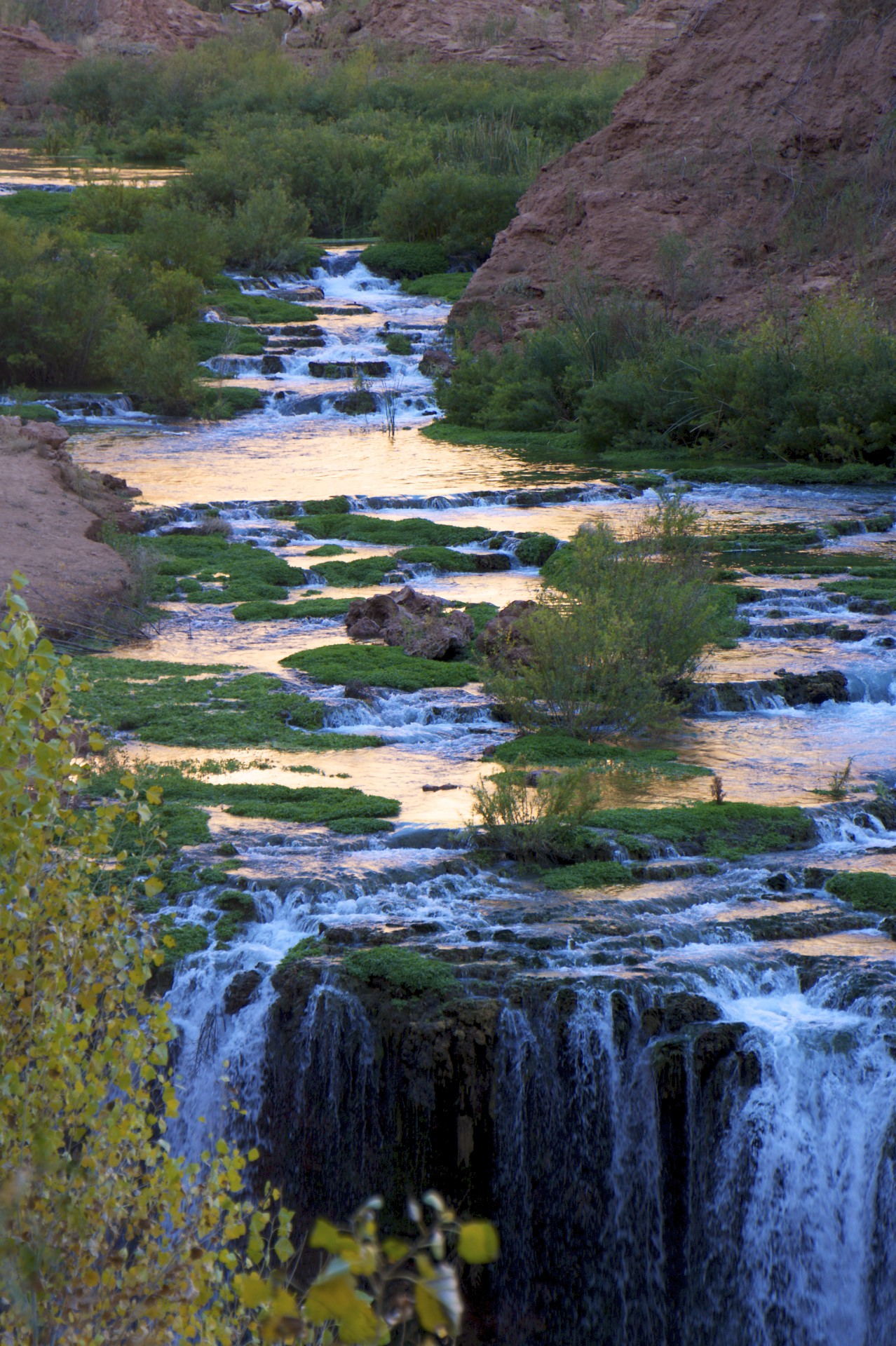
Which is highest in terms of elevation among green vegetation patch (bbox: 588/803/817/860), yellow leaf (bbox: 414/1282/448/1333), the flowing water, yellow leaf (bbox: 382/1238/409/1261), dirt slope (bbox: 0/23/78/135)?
dirt slope (bbox: 0/23/78/135)

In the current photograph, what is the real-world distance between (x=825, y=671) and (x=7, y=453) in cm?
743

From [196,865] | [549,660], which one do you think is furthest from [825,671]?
[196,865]

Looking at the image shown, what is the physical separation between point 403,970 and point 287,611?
6.35 meters

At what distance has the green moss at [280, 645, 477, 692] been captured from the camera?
957cm

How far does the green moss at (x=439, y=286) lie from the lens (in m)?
28.9

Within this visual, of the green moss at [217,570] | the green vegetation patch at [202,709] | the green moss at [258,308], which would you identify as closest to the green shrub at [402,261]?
the green moss at [258,308]

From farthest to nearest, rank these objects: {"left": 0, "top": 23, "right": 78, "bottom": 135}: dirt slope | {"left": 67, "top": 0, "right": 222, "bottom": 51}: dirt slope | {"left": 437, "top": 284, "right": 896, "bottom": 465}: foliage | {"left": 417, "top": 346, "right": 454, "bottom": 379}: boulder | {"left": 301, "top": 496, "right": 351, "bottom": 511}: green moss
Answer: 1. {"left": 67, "top": 0, "right": 222, "bottom": 51}: dirt slope
2. {"left": 0, "top": 23, "right": 78, "bottom": 135}: dirt slope
3. {"left": 417, "top": 346, "right": 454, "bottom": 379}: boulder
4. {"left": 437, "top": 284, "right": 896, "bottom": 465}: foliage
5. {"left": 301, "top": 496, "right": 351, "bottom": 511}: green moss

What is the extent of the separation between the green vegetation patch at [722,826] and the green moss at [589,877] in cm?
40

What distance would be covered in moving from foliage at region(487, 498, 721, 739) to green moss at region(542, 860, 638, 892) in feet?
6.68

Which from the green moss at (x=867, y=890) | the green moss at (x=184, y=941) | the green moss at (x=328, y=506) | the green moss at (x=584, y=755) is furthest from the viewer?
the green moss at (x=328, y=506)

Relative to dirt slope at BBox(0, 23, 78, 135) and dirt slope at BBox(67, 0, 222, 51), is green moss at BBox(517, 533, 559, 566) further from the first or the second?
dirt slope at BBox(67, 0, 222, 51)

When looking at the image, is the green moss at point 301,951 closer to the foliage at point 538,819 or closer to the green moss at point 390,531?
the foliage at point 538,819

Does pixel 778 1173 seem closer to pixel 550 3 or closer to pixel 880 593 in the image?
pixel 880 593

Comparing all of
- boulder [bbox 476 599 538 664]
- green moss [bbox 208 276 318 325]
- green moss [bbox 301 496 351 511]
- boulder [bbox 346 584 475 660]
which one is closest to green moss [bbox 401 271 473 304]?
green moss [bbox 208 276 318 325]
